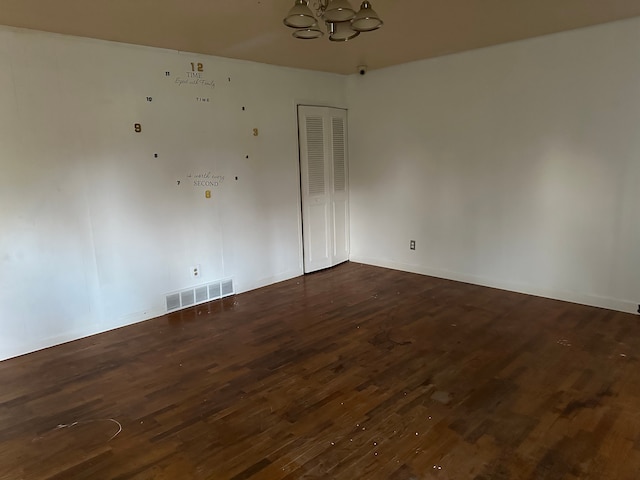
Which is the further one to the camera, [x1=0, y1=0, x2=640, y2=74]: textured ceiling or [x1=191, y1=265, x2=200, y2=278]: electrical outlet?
[x1=191, y1=265, x2=200, y2=278]: electrical outlet

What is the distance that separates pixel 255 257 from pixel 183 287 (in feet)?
3.09

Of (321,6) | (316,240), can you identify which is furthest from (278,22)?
(316,240)

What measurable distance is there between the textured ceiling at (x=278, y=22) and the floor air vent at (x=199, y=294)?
7.77 ft

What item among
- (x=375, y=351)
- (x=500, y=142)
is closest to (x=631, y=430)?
(x=375, y=351)

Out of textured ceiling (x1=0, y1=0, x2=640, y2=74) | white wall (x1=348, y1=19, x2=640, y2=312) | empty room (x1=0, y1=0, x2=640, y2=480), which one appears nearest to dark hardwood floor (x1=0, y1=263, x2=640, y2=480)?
empty room (x1=0, y1=0, x2=640, y2=480)

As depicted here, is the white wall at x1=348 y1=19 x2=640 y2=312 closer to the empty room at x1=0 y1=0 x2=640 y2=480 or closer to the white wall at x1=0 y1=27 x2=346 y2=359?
the empty room at x1=0 y1=0 x2=640 y2=480

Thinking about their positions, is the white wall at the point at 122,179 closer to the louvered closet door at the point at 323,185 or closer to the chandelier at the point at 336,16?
the louvered closet door at the point at 323,185

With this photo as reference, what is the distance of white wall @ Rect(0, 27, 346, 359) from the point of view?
3424mm

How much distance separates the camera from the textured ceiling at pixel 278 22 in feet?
9.88

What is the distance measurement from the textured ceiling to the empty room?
0.10 feet

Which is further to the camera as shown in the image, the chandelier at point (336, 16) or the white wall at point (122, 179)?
the white wall at point (122, 179)

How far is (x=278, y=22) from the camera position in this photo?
3.41 meters

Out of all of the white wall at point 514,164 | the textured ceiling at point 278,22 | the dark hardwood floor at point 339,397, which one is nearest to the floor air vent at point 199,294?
the dark hardwood floor at point 339,397

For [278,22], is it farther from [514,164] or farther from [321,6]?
[514,164]
